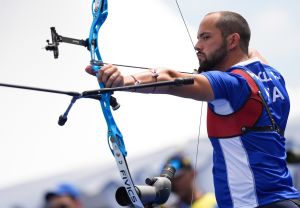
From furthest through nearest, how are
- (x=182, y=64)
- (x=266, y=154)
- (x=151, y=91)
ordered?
(x=182, y=64) < (x=266, y=154) < (x=151, y=91)

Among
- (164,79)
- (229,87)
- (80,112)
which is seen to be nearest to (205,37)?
(229,87)

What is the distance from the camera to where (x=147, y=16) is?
20.9 feet

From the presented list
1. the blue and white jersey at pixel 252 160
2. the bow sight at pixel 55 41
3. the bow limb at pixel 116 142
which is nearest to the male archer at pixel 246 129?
the blue and white jersey at pixel 252 160

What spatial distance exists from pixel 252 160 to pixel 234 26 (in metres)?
0.63

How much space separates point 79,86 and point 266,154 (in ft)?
8.76

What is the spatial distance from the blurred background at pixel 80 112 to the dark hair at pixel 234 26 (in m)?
1.72

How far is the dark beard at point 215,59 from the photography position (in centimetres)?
341

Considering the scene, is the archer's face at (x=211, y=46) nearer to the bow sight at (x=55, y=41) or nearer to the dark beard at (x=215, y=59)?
the dark beard at (x=215, y=59)

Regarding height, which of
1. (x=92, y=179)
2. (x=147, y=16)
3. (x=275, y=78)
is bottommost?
(x=92, y=179)

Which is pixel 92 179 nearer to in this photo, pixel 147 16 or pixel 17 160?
pixel 17 160

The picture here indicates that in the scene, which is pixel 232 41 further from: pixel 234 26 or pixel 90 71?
pixel 90 71

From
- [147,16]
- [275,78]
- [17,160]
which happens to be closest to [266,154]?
[275,78]

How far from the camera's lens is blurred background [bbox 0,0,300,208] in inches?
204

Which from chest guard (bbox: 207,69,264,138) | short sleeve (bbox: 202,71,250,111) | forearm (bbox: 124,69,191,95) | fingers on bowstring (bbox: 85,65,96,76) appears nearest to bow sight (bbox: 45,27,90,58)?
fingers on bowstring (bbox: 85,65,96,76)
